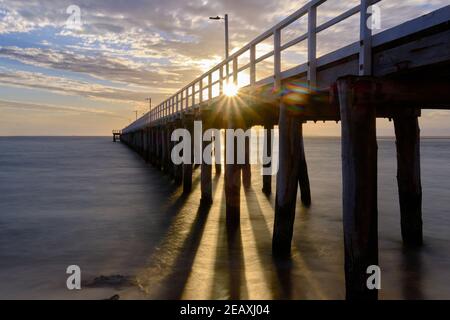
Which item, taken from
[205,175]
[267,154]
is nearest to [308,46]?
[205,175]

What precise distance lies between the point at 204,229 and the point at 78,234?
112 inches

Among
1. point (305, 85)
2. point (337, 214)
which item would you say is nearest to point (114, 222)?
point (337, 214)

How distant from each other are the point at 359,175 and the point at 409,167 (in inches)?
155

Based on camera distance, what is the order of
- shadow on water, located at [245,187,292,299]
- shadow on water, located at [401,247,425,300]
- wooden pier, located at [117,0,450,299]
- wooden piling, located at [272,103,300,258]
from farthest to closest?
wooden piling, located at [272,103,300,258] < shadow on water, located at [245,187,292,299] < shadow on water, located at [401,247,425,300] < wooden pier, located at [117,0,450,299]

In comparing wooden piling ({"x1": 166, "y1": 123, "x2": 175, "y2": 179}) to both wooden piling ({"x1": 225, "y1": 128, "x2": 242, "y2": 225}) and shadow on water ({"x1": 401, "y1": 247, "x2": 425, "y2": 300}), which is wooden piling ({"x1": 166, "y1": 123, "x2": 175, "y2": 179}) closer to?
wooden piling ({"x1": 225, "y1": 128, "x2": 242, "y2": 225})

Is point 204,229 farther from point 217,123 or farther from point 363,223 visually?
point 363,223

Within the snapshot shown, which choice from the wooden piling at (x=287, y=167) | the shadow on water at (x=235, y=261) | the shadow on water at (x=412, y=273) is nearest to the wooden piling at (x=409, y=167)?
the shadow on water at (x=412, y=273)

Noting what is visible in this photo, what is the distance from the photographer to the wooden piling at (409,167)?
307 inches

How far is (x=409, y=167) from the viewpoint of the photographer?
7879 millimetres

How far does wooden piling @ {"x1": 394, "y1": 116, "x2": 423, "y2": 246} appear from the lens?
7.79 meters

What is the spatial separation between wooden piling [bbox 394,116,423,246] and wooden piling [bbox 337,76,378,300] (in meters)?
3.70

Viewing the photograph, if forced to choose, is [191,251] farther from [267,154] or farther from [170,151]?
A: [170,151]

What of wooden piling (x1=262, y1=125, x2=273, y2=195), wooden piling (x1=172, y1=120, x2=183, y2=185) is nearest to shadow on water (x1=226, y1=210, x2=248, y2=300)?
wooden piling (x1=262, y1=125, x2=273, y2=195)
